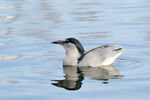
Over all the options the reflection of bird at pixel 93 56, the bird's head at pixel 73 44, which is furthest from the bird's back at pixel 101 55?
the bird's head at pixel 73 44

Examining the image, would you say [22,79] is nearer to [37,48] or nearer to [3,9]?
[37,48]

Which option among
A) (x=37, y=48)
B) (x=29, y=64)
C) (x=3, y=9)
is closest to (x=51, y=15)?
(x=3, y=9)

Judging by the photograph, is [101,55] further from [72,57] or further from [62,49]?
[62,49]

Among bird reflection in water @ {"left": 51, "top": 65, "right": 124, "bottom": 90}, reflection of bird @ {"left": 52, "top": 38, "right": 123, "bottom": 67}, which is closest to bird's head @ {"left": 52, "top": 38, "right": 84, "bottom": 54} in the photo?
reflection of bird @ {"left": 52, "top": 38, "right": 123, "bottom": 67}

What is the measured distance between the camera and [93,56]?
12375mm

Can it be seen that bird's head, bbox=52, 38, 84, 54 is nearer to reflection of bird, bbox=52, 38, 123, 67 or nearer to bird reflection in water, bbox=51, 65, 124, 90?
reflection of bird, bbox=52, 38, 123, 67

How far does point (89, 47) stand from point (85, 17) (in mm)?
4952

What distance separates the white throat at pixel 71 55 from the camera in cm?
1265

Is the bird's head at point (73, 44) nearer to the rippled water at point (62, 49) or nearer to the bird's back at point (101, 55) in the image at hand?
the bird's back at point (101, 55)

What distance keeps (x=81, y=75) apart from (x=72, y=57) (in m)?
1.23

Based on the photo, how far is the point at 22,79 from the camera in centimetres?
1115

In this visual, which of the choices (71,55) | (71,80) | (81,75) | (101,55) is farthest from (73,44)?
(71,80)

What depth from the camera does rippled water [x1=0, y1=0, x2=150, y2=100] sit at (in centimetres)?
1019

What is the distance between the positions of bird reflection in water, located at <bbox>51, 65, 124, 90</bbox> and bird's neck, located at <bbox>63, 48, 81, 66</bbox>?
5.4 inches
